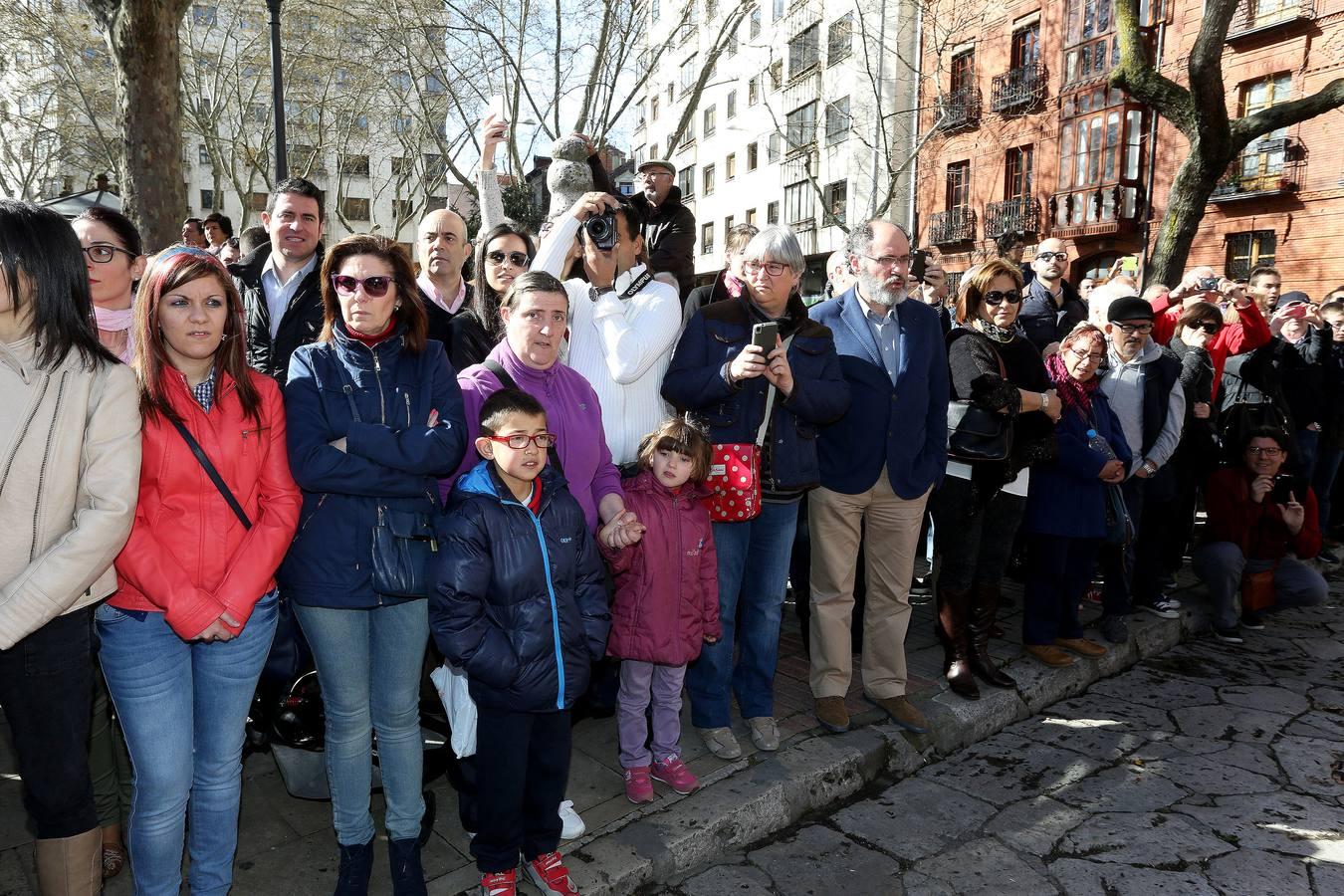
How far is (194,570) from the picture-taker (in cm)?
239

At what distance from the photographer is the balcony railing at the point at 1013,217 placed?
25.9 metres

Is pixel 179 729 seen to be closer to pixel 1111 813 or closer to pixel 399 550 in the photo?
pixel 399 550

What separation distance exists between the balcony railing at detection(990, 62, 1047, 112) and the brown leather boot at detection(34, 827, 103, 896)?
28303mm

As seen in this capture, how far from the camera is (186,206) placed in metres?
8.68

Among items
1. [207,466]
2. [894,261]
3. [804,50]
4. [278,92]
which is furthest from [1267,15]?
[207,466]

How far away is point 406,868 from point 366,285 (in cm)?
183

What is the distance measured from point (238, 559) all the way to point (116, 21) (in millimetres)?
7533

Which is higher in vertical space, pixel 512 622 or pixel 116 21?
pixel 116 21

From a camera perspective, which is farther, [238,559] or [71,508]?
[238,559]

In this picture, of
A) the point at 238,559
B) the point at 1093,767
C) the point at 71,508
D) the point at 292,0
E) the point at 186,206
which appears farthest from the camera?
the point at 292,0

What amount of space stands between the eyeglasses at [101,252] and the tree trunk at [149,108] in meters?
5.89

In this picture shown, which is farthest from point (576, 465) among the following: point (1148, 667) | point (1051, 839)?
point (1148, 667)

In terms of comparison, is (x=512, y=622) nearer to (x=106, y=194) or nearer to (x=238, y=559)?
(x=238, y=559)

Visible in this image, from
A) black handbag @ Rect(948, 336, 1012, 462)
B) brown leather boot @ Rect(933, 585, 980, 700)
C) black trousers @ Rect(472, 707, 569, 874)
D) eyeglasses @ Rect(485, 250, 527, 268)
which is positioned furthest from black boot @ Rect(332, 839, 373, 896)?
black handbag @ Rect(948, 336, 1012, 462)
